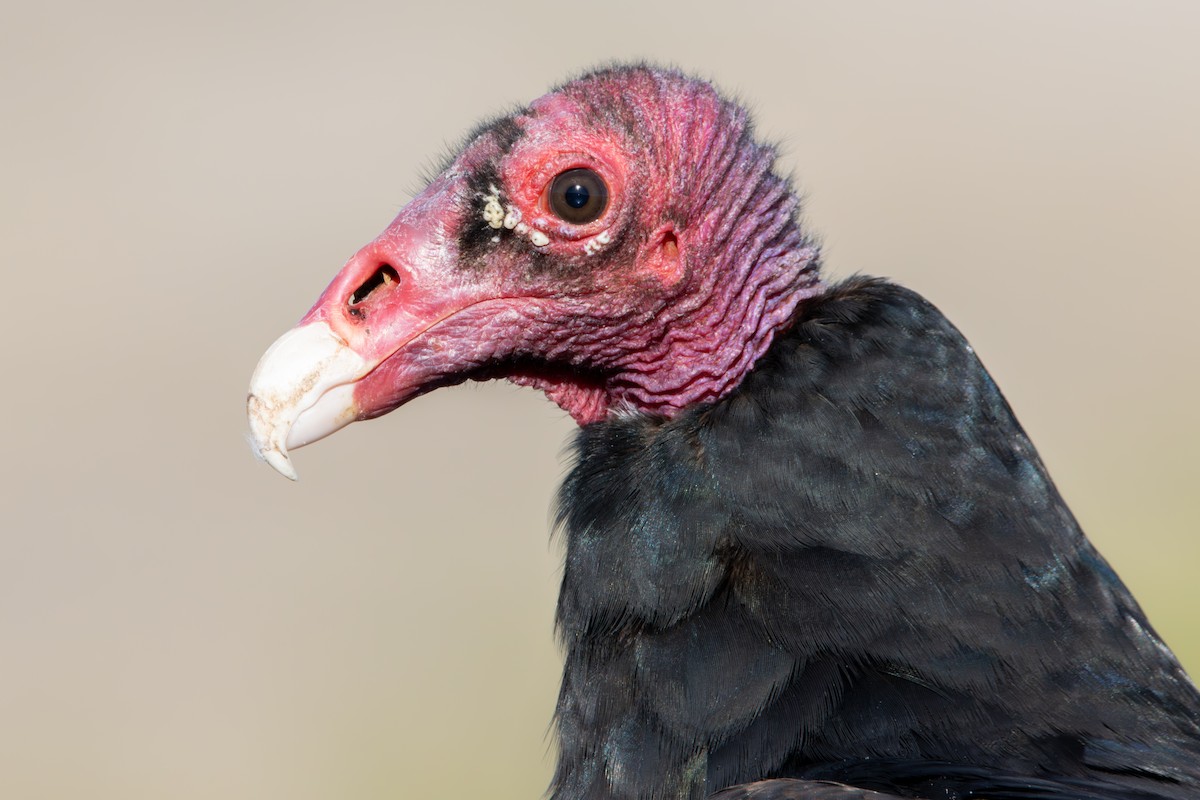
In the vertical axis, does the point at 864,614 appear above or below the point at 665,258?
below

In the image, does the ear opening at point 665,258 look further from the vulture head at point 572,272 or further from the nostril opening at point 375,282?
the nostril opening at point 375,282

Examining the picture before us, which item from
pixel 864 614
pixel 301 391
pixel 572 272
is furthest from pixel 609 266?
pixel 864 614

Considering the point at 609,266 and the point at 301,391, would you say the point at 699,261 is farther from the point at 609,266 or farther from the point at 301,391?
the point at 301,391

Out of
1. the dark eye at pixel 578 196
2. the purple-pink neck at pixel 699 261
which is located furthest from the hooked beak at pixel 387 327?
the purple-pink neck at pixel 699 261

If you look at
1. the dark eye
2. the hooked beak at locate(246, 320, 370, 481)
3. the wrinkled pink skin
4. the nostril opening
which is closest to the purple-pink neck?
the wrinkled pink skin

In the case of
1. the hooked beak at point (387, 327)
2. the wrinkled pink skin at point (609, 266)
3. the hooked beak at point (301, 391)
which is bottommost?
the hooked beak at point (301, 391)

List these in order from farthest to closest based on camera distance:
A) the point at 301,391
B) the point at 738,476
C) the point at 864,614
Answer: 1. the point at 301,391
2. the point at 738,476
3. the point at 864,614

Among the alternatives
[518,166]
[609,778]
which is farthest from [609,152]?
[609,778]
